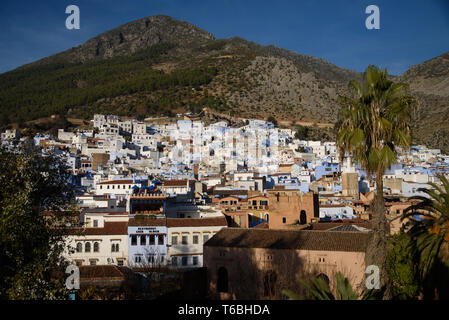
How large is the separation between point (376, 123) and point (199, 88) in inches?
4866

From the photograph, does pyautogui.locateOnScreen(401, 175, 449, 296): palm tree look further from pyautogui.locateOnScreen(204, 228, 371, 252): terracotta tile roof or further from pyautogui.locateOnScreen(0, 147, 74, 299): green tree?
pyautogui.locateOnScreen(0, 147, 74, 299): green tree

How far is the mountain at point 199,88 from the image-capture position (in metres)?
112

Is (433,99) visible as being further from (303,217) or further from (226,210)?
(303,217)

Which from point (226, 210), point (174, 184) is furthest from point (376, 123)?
point (174, 184)

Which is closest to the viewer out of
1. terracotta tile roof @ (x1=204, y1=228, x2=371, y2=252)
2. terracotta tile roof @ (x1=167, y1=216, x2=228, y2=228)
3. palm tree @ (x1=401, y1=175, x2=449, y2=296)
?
palm tree @ (x1=401, y1=175, x2=449, y2=296)

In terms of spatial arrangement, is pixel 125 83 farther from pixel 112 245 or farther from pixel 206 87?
pixel 112 245

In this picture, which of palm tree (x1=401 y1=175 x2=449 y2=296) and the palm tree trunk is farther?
palm tree (x1=401 y1=175 x2=449 y2=296)

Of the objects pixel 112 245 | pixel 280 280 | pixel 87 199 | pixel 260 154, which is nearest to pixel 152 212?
pixel 112 245

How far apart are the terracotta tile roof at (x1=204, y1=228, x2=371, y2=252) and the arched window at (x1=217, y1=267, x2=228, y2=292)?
1.00 m

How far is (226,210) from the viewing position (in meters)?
34.0

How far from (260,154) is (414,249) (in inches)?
2810

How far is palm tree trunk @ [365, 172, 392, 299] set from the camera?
704cm

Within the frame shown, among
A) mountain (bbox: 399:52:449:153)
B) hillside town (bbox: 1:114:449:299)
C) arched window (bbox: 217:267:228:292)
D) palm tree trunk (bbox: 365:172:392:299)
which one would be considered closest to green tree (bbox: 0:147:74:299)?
hillside town (bbox: 1:114:449:299)

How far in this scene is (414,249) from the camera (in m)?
8.35
